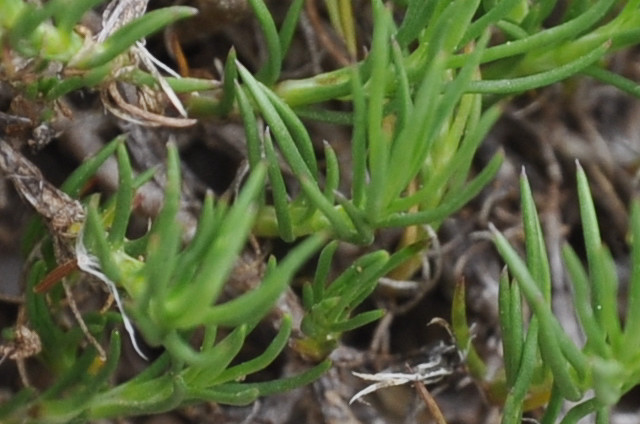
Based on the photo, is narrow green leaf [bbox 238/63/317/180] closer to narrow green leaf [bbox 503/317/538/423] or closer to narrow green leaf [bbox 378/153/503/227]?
narrow green leaf [bbox 378/153/503/227]

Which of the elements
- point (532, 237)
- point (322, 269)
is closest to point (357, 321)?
point (322, 269)

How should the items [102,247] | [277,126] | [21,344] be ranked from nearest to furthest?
[102,247], [277,126], [21,344]

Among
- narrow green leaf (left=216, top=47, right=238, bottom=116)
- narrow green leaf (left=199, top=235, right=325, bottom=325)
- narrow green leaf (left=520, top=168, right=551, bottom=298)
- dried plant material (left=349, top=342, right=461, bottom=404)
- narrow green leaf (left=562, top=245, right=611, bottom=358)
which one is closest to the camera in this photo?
narrow green leaf (left=199, top=235, right=325, bottom=325)

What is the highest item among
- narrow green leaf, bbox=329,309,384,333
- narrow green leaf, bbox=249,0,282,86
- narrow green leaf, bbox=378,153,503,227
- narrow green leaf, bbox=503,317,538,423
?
narrow green leaf, bbox=249,0,282,86

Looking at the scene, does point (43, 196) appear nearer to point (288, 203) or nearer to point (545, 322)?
point (288, 203)

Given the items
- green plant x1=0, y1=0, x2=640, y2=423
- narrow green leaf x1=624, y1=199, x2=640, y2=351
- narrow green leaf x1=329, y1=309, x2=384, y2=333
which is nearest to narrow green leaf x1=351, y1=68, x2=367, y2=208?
green plant x1=0, y1=0, x2=640, y2=423

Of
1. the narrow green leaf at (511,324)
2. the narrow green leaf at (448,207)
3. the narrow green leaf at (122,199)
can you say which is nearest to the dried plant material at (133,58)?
the narrow green leaf at (122,199)

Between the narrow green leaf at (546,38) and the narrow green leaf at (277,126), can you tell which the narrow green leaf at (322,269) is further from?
the narrow green leaf at (546,38)

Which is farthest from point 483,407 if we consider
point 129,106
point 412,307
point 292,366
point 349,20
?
point 129,106

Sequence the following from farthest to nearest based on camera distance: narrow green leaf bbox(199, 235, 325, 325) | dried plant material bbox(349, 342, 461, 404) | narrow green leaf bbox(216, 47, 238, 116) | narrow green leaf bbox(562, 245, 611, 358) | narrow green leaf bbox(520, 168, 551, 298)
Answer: dried plant material bbox(349, 342, 461, 404) → narrow green leaf bbox(216, 47, 238, 116) → narrow green leaf bbox(520, 168, 551, 298) → narrow green leaf bbox(562, 245, 611, 358) → narrow green leaf bbox(199, 235, 325, 325)
